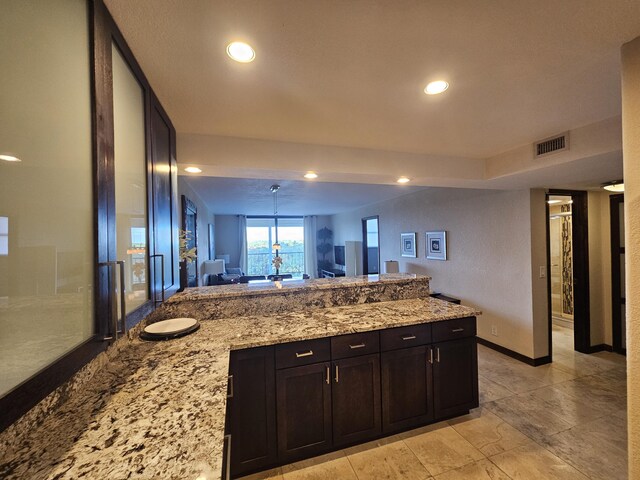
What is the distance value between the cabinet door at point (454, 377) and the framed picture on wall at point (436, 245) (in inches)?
96.1

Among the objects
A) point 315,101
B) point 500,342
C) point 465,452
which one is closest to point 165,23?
point 315,101

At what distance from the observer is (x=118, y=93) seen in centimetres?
110

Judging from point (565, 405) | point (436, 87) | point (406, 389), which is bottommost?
point (565, 405)

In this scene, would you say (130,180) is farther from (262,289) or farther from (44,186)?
(262,289)

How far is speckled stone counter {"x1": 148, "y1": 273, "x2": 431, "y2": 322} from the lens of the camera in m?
2.05

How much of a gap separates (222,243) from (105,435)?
8329 millimetres

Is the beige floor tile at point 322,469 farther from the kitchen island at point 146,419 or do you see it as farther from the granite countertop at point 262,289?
the granite countertop at point 262,289

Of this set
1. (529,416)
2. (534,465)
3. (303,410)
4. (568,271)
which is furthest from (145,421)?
(568,271)

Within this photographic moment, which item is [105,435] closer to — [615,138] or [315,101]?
[315,101]

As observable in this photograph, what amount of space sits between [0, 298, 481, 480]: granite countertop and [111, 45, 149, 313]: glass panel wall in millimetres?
338

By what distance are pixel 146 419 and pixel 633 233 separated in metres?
2.03

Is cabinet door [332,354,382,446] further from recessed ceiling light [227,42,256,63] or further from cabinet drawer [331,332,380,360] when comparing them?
recessed ceiling light [227,42,256,63]

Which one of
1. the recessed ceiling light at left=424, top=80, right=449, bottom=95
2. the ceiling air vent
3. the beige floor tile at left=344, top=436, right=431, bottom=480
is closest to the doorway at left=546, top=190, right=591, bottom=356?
the ceiling air vent

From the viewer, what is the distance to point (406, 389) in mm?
2018
